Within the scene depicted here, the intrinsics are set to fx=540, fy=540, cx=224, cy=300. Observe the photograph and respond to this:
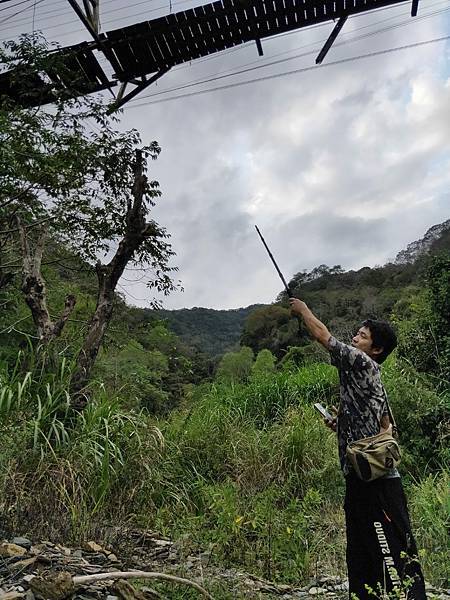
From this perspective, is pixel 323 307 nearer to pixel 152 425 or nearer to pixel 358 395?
pixel 152 425

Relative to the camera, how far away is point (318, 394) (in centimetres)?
A: 700

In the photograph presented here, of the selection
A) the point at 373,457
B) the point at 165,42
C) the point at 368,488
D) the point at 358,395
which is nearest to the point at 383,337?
the point at 358,395

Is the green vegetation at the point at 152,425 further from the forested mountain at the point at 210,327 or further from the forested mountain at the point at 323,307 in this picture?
the forested mountain at the point at 210,327

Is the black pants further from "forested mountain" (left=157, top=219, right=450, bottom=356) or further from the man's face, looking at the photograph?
"forested mountain" (left=157, top=219, right=450, bottom=356)

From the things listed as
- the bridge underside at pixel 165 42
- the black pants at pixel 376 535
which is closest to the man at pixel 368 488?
the black pants at pixel 376 535

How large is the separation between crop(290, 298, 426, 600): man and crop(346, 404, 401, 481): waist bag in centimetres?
5

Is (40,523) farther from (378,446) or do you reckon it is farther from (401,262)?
(401,262)

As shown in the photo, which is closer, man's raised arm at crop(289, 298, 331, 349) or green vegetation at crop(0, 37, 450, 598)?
man's raised arm at crop(289, 298, 331, 349)

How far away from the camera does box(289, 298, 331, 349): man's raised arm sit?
2.33 metres

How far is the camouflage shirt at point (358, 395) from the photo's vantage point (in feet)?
7.33

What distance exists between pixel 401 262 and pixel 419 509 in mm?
20592

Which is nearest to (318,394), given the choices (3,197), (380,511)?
(3,197)

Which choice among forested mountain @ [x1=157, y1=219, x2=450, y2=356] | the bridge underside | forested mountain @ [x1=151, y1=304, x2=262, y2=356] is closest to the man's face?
the bridge underside

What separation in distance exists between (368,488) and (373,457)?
15cm
